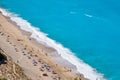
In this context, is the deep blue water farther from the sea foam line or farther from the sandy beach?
the sandy beach

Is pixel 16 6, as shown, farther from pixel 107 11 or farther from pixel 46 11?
pixel 107 11

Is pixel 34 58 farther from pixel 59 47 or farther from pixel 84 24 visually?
pixel 84 24

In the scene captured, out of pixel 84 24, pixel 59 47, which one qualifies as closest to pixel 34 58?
pixel 59 47

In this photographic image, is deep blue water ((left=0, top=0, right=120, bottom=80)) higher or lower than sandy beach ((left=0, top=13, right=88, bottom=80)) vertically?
higher

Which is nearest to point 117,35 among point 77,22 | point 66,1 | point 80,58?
point 77,22

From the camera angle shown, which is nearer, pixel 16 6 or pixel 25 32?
pixel 25 32

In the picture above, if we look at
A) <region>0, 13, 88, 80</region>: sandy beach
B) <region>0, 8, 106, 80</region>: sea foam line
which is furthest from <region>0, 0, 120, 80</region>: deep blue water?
<region>0, 13, 88, 80</region>: sandy beach
